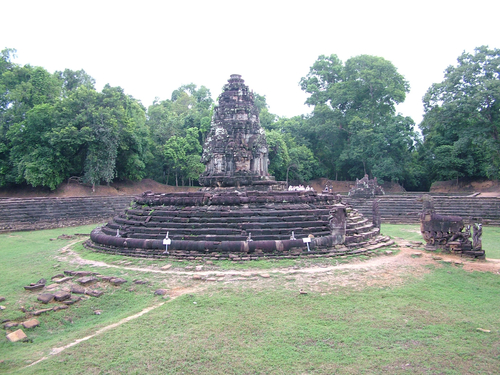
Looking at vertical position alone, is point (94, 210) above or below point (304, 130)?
below

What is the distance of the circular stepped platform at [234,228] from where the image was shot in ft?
35.1

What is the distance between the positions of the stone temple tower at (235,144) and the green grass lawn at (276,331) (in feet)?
27.7

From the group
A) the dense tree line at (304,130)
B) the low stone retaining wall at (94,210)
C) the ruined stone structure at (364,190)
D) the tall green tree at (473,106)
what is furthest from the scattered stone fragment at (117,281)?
the tall green tree at (473,106)

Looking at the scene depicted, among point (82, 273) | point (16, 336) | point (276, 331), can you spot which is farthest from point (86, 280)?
point (276, 331)

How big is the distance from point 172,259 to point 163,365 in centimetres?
609

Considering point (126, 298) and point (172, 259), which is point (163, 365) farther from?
point (172, 259)

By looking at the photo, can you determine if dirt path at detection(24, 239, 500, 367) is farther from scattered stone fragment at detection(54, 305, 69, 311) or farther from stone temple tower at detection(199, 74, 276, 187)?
stone temple tower at detection(199, 74, 276, 187)

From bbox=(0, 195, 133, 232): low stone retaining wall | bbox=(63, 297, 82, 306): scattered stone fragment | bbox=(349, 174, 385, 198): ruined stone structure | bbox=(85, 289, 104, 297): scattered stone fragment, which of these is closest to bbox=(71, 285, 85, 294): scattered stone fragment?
bbox=(85, 289, 104, 297): scattered stone fragment

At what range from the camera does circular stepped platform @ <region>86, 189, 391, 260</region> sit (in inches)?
421

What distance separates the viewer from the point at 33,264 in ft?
34.6

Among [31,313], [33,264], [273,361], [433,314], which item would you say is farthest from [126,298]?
[433,314]

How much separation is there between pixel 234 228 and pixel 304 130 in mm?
36413

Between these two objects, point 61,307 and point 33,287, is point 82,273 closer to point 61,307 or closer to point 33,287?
point 33,287

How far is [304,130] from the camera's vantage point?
151ft
